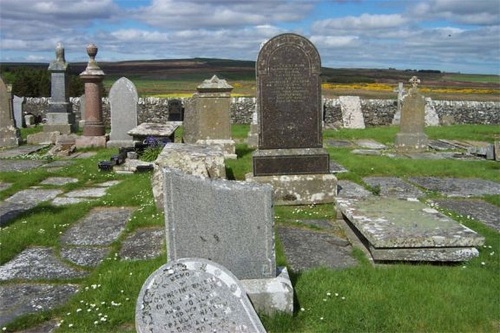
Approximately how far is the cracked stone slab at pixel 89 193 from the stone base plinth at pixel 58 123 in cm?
934

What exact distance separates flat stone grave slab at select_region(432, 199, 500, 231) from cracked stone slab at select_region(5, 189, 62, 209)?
6220mm

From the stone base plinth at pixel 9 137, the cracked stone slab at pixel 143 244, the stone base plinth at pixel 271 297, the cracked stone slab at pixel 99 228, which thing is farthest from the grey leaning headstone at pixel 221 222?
the stone base plinth at pixel 9 137

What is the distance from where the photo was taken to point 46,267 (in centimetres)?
510

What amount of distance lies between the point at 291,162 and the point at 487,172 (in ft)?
16.2

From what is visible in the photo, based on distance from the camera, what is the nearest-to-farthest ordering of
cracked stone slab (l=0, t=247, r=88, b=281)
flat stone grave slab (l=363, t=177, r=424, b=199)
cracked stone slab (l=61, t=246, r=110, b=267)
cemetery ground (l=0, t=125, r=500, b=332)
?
cemetery ground (l=0, t=125, r=500, b=332)
cracked stone slab (l=0, t=247, r=88, b=281)
cracked stone slab (l=61, t=246, r=110, b=267)
flat stone grave slab (l=363, t=177, r=424, b=199)

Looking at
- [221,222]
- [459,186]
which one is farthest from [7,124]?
[221,222]

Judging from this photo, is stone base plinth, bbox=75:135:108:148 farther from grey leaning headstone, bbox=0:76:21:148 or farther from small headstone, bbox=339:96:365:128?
small headstone, bbox=339:96:365:128

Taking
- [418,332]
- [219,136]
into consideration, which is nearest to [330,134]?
[219,136]

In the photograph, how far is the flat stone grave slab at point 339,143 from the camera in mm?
15578

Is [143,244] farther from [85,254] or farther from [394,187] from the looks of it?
[394,187]

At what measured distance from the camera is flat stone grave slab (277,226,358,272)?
5.14 m

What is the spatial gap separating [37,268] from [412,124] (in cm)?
1179

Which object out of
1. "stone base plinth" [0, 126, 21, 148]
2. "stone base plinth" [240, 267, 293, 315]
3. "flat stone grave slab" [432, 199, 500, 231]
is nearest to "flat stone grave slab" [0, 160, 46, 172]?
"stone base plinth" [0, 126, 21, 148]

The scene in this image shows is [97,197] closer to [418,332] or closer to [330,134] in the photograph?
[418,332]
